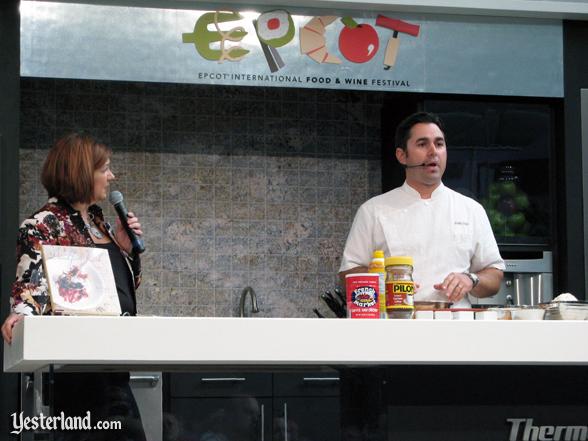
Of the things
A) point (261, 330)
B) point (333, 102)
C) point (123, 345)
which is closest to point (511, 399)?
point (261, 330)

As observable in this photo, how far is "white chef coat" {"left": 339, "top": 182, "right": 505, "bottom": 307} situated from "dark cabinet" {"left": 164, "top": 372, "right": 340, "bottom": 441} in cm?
137

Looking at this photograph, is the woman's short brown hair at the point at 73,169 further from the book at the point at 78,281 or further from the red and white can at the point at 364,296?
the red and white can at the point at 364,296

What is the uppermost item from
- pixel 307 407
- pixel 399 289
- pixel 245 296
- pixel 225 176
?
pixel 225 176

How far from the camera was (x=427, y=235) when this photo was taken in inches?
142

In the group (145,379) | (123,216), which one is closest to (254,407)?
(145,379)

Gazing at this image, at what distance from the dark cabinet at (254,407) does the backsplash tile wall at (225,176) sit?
8.28 ft

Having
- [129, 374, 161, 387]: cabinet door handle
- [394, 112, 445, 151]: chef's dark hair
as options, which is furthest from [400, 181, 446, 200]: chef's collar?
[129, 374, 161, 387]: cabinet door handle

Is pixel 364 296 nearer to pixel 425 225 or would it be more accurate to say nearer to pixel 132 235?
pixel 132 235

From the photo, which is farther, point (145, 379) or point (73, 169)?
point (73, 169)

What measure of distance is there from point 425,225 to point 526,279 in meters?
1.12

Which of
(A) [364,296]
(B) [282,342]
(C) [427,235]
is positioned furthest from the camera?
(C) [427,235]

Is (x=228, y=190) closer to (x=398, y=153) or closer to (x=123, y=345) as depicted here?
(x=398, y=153)

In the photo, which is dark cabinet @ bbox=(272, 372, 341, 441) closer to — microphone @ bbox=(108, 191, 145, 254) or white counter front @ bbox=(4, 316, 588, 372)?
white counter front @ bbox=(4, 316, 588, 372)

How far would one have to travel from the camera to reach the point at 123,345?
203cm
